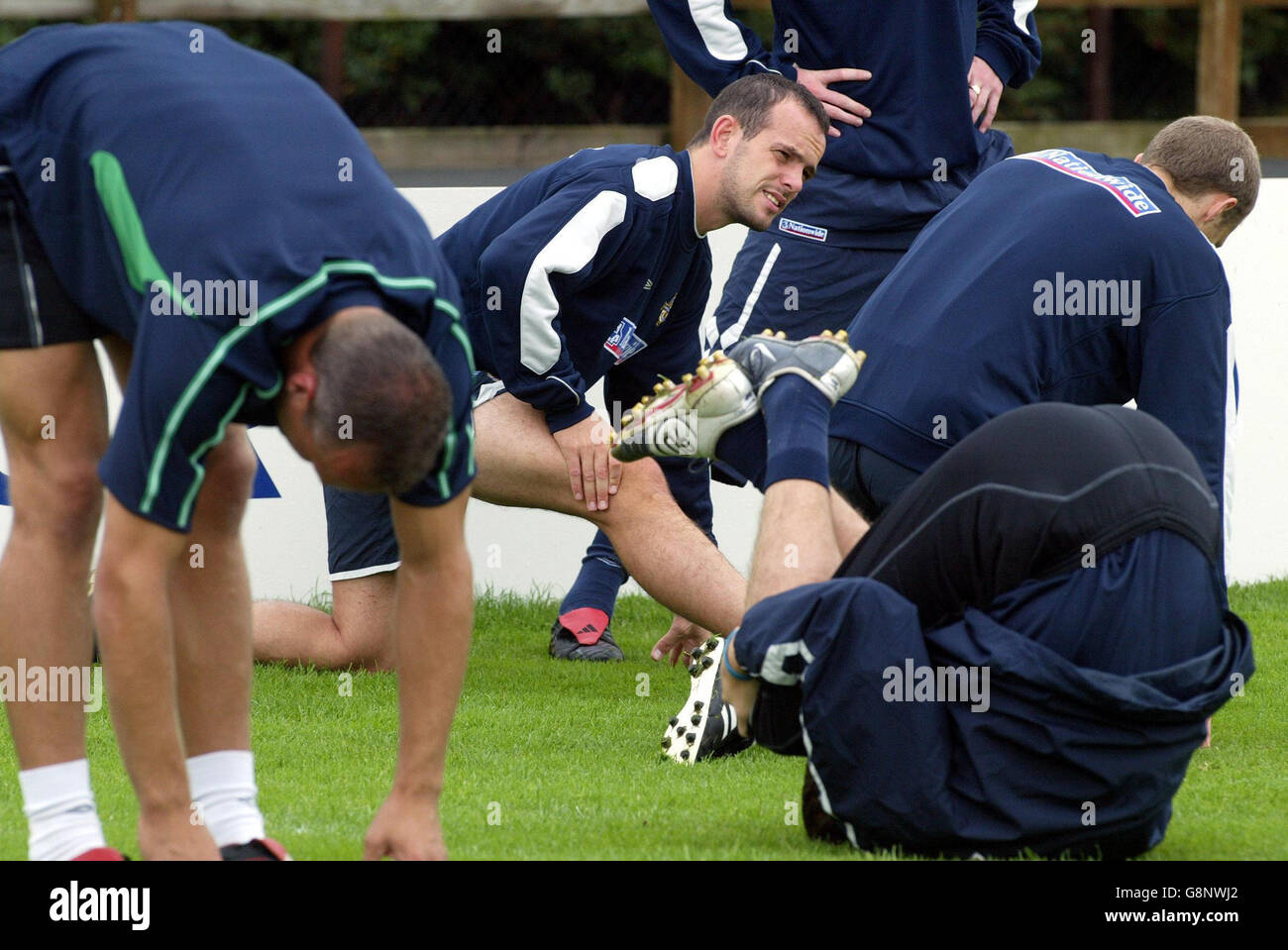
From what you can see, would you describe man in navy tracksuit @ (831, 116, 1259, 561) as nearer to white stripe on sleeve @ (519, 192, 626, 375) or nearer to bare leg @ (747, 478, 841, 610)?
bare leg @ (747, 478, 841, 610)

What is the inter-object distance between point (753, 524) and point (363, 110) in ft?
21.5

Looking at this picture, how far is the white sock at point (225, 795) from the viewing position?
262cm

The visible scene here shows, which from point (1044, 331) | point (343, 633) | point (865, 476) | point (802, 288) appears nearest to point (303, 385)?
point (865, 476)

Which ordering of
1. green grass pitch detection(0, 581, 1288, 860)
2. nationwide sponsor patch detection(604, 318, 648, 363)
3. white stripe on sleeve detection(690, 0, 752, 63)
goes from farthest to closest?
1. white stripe on sleeve detection(690, 0, 752, 63)
2. nationwide sponsor patch detection(604, 318, 648, 363)
3. green grass pitch detection(0, 581, 1288, 860)

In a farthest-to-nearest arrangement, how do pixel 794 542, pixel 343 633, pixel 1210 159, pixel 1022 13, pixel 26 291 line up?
pixel 1022 13
pixel 343 633
pixel 1210 159
pixel 794 542
pixel 26 291

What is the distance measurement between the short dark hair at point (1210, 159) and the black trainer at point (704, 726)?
1525mm

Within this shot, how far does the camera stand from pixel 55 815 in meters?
2.50

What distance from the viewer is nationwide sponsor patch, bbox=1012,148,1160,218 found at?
3.56 metres

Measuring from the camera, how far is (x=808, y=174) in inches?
176

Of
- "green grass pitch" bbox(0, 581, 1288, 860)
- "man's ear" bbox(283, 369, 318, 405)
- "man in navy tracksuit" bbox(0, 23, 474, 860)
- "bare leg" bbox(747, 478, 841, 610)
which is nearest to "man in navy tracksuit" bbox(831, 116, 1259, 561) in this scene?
"bare leg" bbox(747, 478, 841, 610)

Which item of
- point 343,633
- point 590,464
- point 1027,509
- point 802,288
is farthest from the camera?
point 802,288

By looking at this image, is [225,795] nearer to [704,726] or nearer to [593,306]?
[704,726]

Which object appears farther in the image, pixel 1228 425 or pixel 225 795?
pixel 1228 425

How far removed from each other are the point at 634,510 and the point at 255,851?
6.07ft
